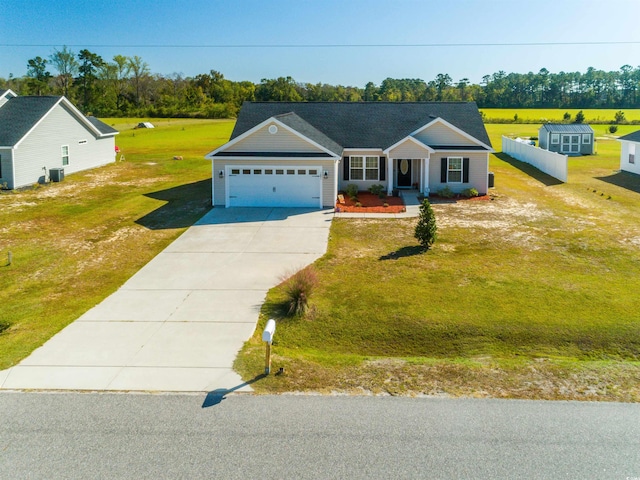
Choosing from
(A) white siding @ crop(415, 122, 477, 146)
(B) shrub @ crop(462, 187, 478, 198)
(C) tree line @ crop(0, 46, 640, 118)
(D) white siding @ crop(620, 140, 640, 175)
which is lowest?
(B) shrub @ crop(462, 187, 478, 198)

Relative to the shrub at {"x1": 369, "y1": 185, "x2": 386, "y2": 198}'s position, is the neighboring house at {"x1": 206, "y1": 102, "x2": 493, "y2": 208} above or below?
above

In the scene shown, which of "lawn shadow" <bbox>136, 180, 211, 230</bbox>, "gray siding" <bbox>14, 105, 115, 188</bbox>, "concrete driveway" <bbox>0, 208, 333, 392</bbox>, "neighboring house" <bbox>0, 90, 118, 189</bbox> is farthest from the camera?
"gray siding" <bbox>14, 105, 115, 188</bbox>

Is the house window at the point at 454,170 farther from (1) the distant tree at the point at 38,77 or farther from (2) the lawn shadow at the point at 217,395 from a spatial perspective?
(1) the distant tree at the point at 38,77

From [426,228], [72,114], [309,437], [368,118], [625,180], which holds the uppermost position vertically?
[72,114]

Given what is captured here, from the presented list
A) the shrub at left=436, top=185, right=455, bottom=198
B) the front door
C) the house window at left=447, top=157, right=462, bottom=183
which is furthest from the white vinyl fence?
the front door

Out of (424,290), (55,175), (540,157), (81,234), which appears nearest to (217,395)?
(424,290)

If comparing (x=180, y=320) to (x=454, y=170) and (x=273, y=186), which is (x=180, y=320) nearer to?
(x=273, y=186)

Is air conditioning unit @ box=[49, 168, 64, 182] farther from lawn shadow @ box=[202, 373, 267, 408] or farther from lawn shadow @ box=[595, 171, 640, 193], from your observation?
lawn shadow @ box=[595, 171, 640, 193]
